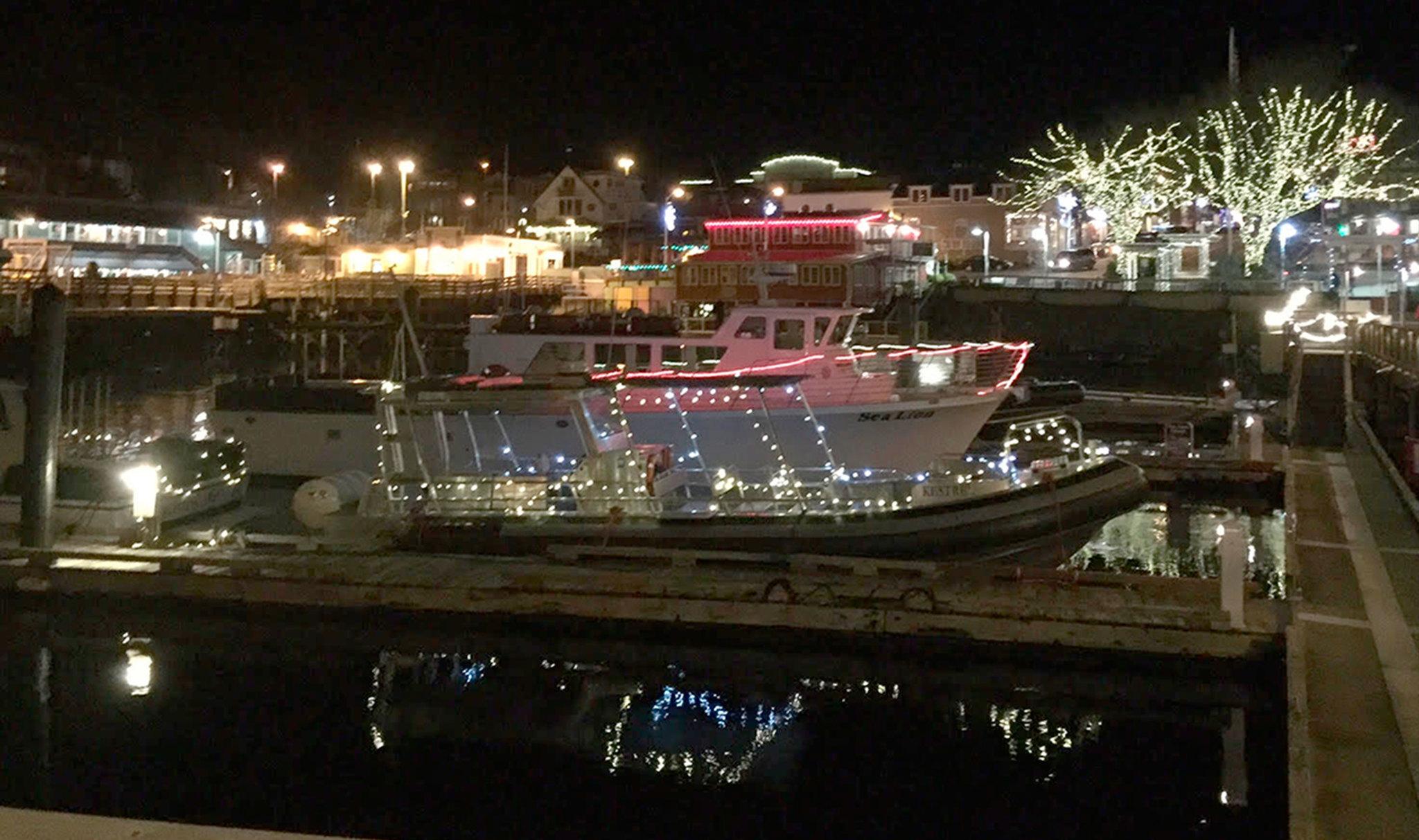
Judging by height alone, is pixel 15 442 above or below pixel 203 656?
above

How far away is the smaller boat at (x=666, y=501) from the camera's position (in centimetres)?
1650

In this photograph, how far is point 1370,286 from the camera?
58.5 m

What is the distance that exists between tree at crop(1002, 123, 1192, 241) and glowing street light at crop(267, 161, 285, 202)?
49324mm

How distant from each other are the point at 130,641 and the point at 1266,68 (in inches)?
2408

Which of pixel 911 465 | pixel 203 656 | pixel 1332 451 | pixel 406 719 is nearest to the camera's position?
pixel 406 719

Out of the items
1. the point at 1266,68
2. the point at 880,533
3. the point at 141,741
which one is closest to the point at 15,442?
the point at 141,741

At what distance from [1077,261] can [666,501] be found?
59.2m

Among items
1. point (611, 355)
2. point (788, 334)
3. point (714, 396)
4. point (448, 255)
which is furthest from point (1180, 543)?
point (448, 255)

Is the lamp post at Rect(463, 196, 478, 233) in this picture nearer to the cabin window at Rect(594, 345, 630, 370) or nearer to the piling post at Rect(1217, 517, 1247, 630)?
the cabin window at Rect(594, 345, 630, 370)

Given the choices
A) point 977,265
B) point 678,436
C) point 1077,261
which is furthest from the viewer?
point 977,265

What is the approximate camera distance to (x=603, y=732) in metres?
13.0

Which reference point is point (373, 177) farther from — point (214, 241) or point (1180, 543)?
point (1180, 543)

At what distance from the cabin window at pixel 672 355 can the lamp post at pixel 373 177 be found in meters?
61.8

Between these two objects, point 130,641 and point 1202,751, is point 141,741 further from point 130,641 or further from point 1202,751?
point 1202,751
